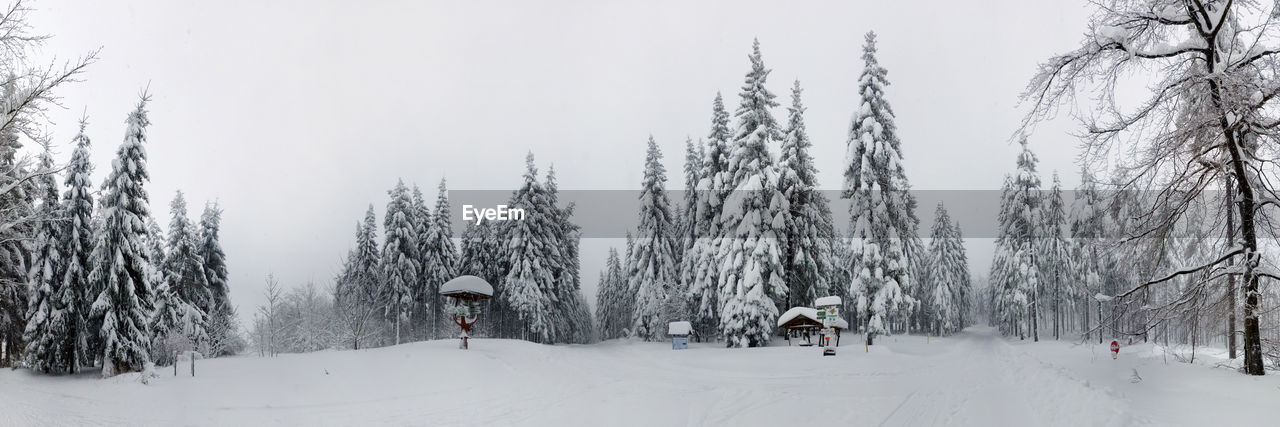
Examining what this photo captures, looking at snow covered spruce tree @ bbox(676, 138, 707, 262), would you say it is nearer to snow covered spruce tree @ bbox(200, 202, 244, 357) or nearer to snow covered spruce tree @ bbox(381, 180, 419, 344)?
snow covered spruce tree @ bbox(381, 180, 419, 344)

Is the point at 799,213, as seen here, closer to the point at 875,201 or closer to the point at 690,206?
the point at 875,201

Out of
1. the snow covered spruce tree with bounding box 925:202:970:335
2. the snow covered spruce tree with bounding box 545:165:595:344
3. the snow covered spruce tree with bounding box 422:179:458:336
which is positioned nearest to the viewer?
the snow covered spruce tree with bounding box 545:165:595:344

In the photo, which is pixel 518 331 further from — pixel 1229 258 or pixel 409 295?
pixel 1229 258

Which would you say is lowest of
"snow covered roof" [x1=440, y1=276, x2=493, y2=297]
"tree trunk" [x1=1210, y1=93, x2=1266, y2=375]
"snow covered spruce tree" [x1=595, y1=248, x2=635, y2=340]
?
"snow covered spruce tree" [x1=595, y1=248, x2=635, y2=340]

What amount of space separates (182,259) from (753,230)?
99.3 ft

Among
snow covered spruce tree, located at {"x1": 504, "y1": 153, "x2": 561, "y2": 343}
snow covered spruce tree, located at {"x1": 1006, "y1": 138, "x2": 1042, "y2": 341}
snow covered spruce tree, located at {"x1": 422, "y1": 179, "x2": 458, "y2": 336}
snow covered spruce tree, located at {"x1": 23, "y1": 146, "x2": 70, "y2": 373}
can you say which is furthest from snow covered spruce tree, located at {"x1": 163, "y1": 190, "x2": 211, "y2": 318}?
snow covered spruce tree, located at {"x1": 1006, "y1": 138, "x2": 1042, "y2": 341}

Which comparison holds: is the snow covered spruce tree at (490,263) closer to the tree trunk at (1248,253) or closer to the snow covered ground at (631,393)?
the snow covered ground at (631,393)

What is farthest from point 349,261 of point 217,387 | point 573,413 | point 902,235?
point 573,413

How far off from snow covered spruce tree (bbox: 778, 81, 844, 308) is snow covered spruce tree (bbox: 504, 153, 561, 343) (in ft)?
49.1

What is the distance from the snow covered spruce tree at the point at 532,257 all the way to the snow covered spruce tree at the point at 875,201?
18.4 meters

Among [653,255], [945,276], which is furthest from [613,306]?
[945,276]

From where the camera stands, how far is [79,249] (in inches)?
926

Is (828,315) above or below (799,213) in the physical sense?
below

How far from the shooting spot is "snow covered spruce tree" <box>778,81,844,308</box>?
105ft
